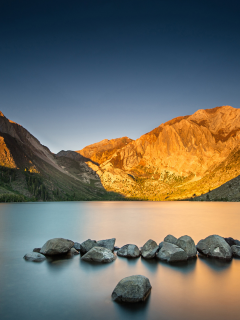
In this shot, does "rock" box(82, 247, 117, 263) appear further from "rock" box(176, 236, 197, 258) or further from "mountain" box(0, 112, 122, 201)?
"mountain" box(0, 112, 122, 201)

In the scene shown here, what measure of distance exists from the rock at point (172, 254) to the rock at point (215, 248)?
2731mm

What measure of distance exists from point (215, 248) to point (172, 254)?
423 cm

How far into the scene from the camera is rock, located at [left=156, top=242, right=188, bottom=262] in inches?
675

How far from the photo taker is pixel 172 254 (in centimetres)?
1719

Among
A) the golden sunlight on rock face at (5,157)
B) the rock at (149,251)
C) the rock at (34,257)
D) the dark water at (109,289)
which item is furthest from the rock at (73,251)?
the golden sunlight on rock face at (5,157)

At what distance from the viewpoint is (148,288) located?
37.1 ft

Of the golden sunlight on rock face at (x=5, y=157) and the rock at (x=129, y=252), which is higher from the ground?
the golden sunlight on rock face at (x=5, y=157)

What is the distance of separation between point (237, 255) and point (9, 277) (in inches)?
686

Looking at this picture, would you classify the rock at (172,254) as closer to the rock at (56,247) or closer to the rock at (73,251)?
the rock at (73,251)

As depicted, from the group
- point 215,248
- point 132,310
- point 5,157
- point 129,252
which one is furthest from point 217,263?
point 5,157

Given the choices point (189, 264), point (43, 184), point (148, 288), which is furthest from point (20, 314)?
point (43, 184)

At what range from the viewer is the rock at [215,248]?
1794 cm

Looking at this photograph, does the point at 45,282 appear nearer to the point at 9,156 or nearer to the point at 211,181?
the point at 9,156

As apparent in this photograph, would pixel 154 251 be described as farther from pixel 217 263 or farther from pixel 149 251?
pixel 217 263
